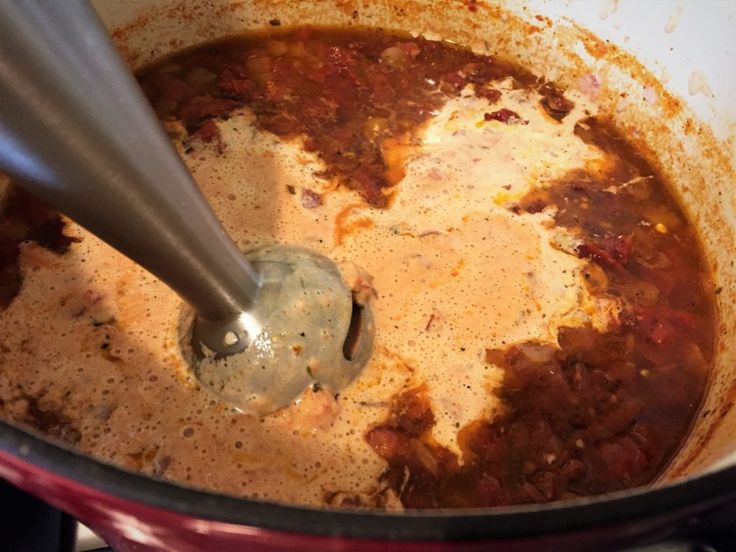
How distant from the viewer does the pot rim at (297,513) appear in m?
0.60

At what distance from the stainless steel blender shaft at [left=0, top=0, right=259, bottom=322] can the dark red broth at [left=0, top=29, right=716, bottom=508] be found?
0.58 meters

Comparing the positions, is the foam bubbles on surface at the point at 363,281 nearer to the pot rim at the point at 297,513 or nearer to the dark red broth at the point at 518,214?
the dark red broth at the point at 518,214

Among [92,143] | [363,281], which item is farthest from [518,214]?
[92,143]

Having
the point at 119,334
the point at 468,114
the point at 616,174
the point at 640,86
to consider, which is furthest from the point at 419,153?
the point at 119,334

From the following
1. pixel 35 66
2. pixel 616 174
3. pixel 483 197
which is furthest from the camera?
pixel 616 174

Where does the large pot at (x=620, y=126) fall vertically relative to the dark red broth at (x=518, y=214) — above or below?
above

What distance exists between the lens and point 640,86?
1.91m

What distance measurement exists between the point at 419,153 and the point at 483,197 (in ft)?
0.68

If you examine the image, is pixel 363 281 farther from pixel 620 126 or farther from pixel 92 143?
pixel 620 126

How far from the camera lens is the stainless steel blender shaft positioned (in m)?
0.61

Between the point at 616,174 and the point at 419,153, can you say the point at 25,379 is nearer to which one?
the point at 419,153

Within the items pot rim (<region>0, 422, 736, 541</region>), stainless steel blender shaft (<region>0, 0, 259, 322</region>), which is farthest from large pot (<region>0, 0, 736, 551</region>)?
stainless steel blender shaft (<region>0, 0, 259, 322</region>)

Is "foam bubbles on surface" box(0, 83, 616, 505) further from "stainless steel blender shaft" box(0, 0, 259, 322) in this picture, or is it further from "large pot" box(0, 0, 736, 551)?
"stainless steel blender shaft" box(0, 0, 259, 322)

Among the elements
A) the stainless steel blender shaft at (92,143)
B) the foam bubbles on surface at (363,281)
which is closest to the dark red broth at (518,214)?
the foam bubbles on surface at (363,281)
